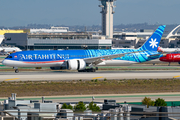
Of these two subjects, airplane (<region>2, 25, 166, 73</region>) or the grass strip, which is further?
airplane (<region>2, 25, 166, 73</region>)

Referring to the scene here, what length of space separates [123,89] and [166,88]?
611 cm

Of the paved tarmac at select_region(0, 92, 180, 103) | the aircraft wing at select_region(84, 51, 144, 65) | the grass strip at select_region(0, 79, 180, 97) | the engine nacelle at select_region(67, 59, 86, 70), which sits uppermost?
the aircraft wing at select_region(84, 51, 144, 65)

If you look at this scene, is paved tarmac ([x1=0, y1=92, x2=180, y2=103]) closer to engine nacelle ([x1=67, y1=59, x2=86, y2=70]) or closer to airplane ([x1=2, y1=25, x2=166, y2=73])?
engine nacelle ([x1=67, y1=59, x2=86, y2=70])

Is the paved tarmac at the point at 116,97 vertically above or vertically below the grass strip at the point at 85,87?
below

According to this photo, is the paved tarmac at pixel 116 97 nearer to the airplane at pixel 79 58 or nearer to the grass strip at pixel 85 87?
the grass strip at pixel 85 87

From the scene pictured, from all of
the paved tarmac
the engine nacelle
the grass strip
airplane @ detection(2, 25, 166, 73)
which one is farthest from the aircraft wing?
the paved tarmac

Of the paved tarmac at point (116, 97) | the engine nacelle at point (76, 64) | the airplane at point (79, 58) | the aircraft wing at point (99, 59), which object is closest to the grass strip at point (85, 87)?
the paved tarmac at point (116, 97)

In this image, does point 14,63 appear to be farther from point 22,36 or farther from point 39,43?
point 22,36

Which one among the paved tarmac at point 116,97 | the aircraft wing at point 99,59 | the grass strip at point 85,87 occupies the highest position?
the aircraft wing at point 99,59

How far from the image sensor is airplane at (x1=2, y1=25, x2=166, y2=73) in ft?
184

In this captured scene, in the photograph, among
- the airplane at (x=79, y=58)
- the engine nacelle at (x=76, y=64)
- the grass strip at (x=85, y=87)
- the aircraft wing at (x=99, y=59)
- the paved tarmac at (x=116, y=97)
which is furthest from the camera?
the aircraft wing at (x=99, y=59)

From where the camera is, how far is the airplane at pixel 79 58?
5609 cm

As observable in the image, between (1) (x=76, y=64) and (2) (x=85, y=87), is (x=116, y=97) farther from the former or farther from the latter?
(1) (x=76, y=64)

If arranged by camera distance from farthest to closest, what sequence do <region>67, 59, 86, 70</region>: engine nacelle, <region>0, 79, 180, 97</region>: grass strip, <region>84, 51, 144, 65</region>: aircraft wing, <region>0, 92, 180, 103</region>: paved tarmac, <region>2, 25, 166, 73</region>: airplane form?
1. <region>84, 51, 144, 65</region>: aircraft wing
2. <region>67, 59, 86, 70</region>: engine nacelle
3. <region>2, 25, 166, 73</region>: airplane
4. <region>0, 79, 180, 97</region>: grass strip
5. <region>0, 92, 180, 103</region>: paved tarmac
